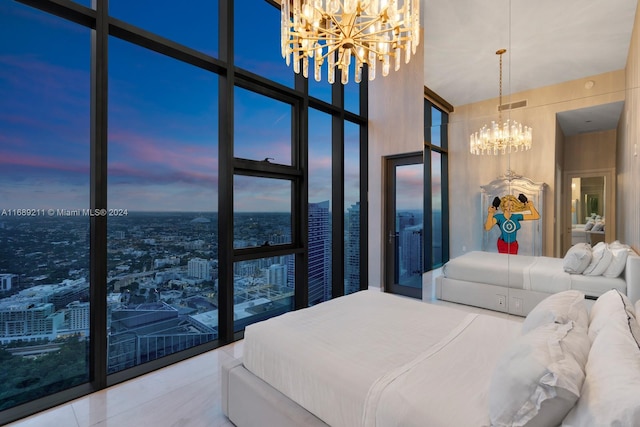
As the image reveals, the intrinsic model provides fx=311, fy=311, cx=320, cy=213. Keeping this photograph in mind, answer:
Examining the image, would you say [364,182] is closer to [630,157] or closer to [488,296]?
[488,296]

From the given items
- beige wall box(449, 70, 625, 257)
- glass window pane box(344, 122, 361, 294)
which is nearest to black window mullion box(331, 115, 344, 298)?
glass window pane box(344, 122, 361, 294)

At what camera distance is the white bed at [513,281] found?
2.79 m

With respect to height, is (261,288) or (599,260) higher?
(599,260)

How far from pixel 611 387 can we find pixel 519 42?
3.58 meters

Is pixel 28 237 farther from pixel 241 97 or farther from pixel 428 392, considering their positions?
pixel 428 392

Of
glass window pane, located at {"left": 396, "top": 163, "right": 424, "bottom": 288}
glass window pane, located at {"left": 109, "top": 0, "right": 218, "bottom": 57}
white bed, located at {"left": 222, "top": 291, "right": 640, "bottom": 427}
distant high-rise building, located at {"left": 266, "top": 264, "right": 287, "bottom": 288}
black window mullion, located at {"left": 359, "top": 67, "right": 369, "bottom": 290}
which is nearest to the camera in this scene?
white bed, located at {"left": 222, "top": 291, "right": 640, "bottom": 427}

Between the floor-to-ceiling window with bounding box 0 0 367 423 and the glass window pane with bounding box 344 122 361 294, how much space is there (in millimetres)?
741

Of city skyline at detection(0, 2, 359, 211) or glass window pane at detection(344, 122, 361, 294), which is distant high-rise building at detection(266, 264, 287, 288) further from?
glass window pane at detection(344, 122, 361, 294)

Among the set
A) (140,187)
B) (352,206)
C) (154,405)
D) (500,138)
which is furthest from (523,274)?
(140,187)

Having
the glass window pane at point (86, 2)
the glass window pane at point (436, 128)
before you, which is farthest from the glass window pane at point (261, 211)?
the glass window pane at point (436, 128)

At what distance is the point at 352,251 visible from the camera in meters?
4.68

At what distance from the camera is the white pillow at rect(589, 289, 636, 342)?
4.19ft

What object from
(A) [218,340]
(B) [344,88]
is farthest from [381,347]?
(B) [344,88]

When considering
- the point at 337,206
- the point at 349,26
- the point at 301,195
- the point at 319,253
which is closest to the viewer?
the point at 349,26
